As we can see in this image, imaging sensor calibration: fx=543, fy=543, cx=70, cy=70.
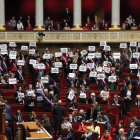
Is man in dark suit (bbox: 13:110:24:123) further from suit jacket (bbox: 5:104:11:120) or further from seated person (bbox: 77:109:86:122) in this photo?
seated person (bbox: 77:109:86:122)

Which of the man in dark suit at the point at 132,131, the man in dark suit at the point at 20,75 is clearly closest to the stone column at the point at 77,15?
the man in dark suit at the point at 20,75

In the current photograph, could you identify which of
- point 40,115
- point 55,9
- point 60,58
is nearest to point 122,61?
point 60,58

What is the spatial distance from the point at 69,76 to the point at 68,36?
7.85 metres

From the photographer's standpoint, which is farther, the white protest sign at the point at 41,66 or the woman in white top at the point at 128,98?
the white protest sign at the point at 41,66

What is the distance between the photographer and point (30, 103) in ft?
75.4

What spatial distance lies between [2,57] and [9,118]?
6554mm

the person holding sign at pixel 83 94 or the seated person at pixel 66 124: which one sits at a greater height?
the person holding sign at pixel 83 94

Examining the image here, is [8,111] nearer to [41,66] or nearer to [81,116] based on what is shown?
[81,116]

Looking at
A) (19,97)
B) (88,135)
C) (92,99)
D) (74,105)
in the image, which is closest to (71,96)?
(74,105)

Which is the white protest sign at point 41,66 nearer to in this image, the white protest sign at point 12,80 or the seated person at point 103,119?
the white protest sign at point 12,80

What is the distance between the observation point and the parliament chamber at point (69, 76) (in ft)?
65.2

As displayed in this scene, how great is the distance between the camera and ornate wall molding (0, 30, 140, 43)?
108 ft

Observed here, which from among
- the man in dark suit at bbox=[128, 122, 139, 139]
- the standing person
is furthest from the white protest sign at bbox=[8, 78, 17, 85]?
the man in dark suit at bbox=[128, 122, 139, 139]

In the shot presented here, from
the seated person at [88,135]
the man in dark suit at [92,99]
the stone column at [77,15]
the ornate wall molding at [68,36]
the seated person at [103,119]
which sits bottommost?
the seated person at [88,135]
